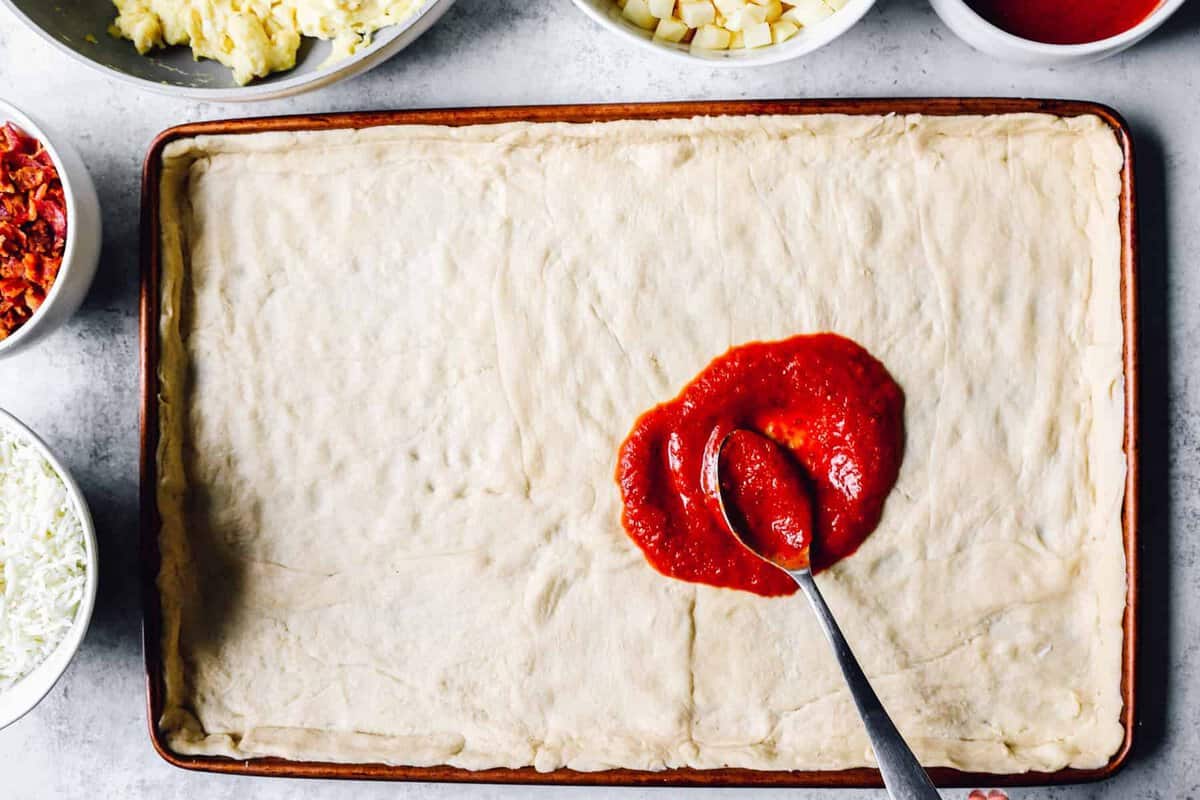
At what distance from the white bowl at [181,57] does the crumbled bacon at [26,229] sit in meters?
0.23

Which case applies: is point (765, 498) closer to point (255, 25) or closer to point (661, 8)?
point (661, 8)

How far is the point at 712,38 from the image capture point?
1.94 meters

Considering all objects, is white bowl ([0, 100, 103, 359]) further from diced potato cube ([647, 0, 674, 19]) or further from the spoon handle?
the spoon handle

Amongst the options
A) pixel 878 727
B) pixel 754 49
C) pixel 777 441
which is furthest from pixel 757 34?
pixel 878 727

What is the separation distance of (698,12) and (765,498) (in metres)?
0.98

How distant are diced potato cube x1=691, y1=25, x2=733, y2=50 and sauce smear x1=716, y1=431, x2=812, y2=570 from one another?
778 millimetres

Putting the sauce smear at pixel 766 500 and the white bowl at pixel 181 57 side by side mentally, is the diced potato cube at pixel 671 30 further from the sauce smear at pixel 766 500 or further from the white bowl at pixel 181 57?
the sauce smear at pixel 766 500

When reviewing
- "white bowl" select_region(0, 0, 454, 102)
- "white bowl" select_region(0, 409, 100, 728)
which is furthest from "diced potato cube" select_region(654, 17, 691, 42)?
"white bowl" select_region(0, 409, 100, 728)

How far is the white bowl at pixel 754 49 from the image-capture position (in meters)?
1.88

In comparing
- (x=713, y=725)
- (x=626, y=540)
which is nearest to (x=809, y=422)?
(x=626, y=540)

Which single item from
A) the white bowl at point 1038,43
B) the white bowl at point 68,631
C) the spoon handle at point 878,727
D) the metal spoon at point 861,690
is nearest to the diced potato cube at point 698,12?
the white bowl at point 1038,43

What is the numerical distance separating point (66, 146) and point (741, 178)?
4.50ft

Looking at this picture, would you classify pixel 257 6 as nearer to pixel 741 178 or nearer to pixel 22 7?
pixel 22 7

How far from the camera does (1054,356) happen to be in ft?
6.39
